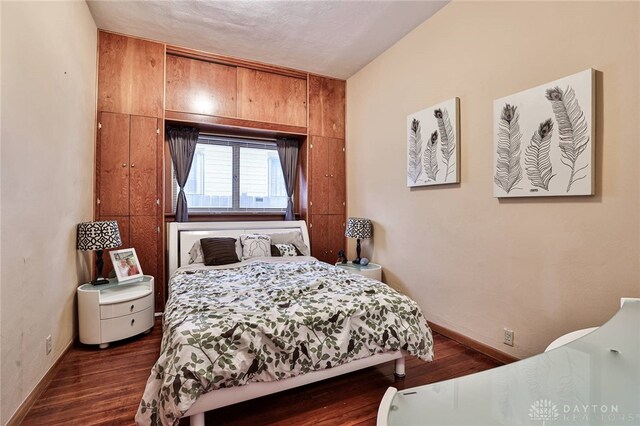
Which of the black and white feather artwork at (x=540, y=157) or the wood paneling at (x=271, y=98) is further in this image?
the wood paneling at (x=271, y=98)

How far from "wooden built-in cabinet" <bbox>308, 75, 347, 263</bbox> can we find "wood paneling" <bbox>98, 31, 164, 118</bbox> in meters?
1.97

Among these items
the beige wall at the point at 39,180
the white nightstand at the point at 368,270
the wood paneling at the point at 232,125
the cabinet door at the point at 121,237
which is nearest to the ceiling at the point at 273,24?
the beige wall at the point at 39,180

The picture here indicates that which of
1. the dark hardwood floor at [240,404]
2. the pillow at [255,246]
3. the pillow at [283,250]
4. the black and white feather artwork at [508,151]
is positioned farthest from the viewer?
the pillow at [283,250]

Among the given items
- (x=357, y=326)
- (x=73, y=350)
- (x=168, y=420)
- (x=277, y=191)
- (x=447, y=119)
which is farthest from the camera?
(x=277, y=191)

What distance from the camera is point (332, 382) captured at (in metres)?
2.13

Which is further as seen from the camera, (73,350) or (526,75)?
(73,350)

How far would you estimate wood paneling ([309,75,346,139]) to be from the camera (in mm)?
4355

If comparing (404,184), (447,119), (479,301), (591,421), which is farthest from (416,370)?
(447,119)

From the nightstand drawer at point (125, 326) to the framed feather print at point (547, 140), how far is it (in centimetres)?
338

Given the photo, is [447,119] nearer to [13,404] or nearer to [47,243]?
[47,243]

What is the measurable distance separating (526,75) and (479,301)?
72.8 inches

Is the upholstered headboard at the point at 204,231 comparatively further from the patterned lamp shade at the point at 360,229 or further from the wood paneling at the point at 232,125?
the wood paneling at the point at 232,125

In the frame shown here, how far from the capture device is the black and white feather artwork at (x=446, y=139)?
2.82 metres

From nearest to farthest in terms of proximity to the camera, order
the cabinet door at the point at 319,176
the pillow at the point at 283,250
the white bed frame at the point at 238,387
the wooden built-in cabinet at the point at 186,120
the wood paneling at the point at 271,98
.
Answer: the white bed frame at the point at 238,387 < the wooden built-in cabinet at the point at 186,120 < the pillow at the point at 283,250 < the wood paneling at the point at 271,98 < the cabinet door at the point at 319,176
